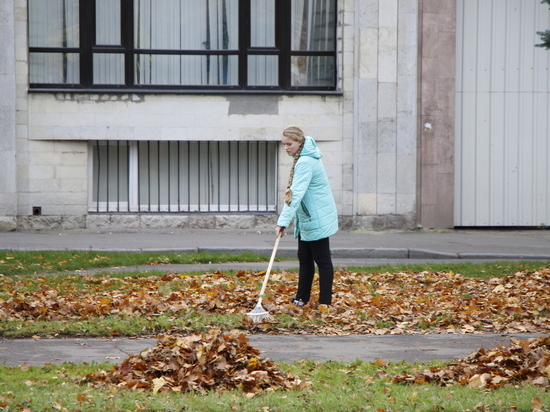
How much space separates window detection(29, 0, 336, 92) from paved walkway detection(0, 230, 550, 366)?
3.10m

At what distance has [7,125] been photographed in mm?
16656

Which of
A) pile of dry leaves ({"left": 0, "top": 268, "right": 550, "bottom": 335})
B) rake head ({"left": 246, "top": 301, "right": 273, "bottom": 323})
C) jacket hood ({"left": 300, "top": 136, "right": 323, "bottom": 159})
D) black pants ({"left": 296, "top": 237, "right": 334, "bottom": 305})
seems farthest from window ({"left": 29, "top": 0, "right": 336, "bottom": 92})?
rake head ({"left": 246, "top": 301, "right": 273, "bottom": 323})

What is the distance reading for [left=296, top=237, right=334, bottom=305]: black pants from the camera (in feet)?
29.0

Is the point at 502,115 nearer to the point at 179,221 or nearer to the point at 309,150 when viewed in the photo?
the point at 179,221

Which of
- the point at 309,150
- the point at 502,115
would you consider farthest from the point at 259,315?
the point at 502,115

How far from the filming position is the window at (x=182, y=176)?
57.9ft

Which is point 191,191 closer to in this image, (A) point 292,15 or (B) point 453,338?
(A) point 292,15

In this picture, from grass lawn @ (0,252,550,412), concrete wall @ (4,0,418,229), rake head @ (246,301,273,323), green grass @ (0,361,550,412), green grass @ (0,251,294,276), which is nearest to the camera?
green grass @ (0,361,550,412)

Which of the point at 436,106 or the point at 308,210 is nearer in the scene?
the point at 308,210

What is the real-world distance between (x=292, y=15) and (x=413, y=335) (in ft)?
36.9

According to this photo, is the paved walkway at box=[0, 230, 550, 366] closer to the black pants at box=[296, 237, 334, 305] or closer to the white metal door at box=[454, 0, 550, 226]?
the white metal door at box=[454, 0, 550, 226]

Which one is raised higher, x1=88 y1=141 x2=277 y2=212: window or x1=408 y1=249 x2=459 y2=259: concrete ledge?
x1=88 y1=141 x2=277 y2=212: window

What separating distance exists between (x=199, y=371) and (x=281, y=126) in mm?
12280

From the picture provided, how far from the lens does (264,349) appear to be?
6977 millimetres
